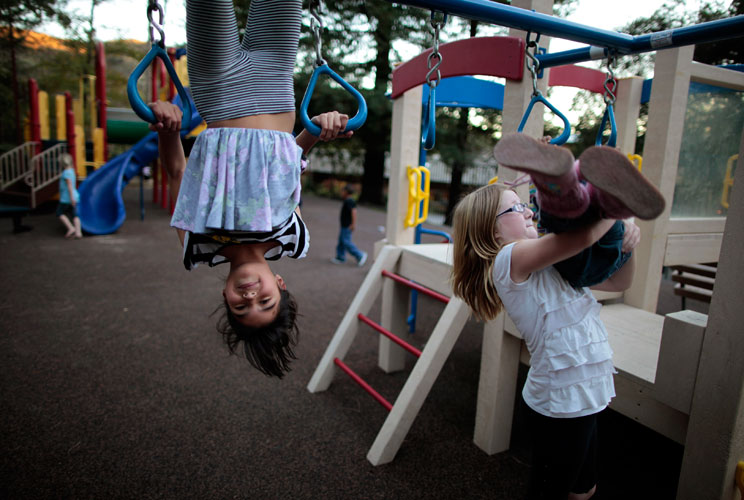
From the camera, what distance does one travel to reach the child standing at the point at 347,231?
6934 mm

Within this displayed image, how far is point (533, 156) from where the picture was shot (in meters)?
0.82

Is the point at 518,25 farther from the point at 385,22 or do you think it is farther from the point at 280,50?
the point at 385,22

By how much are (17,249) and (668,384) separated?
8.48m

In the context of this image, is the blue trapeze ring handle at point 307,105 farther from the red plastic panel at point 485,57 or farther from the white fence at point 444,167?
the white fence at point 444,167

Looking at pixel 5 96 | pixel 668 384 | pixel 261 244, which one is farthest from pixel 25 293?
pixel 5 96

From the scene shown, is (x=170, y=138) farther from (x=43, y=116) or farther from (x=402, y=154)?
(x=43, y=116)

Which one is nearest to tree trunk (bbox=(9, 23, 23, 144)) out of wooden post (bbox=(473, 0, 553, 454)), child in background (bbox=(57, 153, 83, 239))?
child in background (bbox=(57, 153, 83, 239))

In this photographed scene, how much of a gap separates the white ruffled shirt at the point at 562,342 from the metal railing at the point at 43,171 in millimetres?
11561

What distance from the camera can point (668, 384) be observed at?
1711 mm

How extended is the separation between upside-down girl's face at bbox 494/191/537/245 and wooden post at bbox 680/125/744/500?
73 centimetres

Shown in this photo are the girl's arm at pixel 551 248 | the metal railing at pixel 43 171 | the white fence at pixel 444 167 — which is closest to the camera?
the girl's arm at pixel 551 248

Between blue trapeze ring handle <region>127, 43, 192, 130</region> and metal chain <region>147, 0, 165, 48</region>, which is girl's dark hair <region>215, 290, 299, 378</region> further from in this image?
metal chain <region>147, 0, 165, 48</region>

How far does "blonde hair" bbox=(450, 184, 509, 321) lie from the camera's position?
1465 mm

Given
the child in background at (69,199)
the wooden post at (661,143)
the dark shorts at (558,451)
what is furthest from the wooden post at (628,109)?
the child in background at (69,199)
